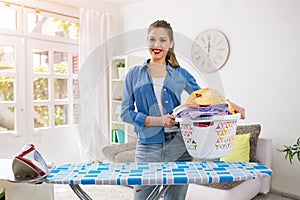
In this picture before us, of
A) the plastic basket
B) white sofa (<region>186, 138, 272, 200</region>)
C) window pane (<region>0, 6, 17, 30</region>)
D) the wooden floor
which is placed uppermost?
window pane (<region>0, 6, 17, 30</region>)

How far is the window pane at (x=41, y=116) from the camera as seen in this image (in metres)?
3.16

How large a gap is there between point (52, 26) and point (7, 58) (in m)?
0.70

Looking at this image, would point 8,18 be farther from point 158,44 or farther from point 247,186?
point 247,186

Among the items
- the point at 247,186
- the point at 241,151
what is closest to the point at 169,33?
the point at 241,151

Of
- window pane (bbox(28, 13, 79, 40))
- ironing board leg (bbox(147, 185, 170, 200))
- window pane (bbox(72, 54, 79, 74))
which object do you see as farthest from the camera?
window pane (bbox(72, 54, 79, 74))

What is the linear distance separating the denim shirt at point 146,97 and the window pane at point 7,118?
7.22 feet

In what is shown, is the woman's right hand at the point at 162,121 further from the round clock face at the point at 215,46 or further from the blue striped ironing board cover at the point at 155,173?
the round clock face at the point at 215,46

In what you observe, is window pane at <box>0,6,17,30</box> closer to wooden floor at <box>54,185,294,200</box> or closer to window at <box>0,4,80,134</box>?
window at <box>0,4,80,134</box>

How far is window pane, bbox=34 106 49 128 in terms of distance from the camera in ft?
10.4

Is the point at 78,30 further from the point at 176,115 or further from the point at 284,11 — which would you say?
the point at 176,115

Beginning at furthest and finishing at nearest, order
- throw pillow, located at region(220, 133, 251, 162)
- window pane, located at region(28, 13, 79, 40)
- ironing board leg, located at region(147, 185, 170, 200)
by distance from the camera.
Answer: window pane, located at region(28, 13, 79, 40), throw pillow, located at region(220, 133, 251, 162), ironing board leg, located at region(147, 185, 170, 200)

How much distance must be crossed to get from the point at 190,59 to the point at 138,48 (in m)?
0.37

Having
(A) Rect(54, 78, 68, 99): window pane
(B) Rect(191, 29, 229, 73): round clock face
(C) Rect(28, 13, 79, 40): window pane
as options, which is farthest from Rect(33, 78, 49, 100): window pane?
(B) Rect(191, 29, 229, 73): round clock face

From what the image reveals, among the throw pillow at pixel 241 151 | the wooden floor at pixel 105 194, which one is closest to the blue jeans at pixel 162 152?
the throw pillow at pixel 241 151
